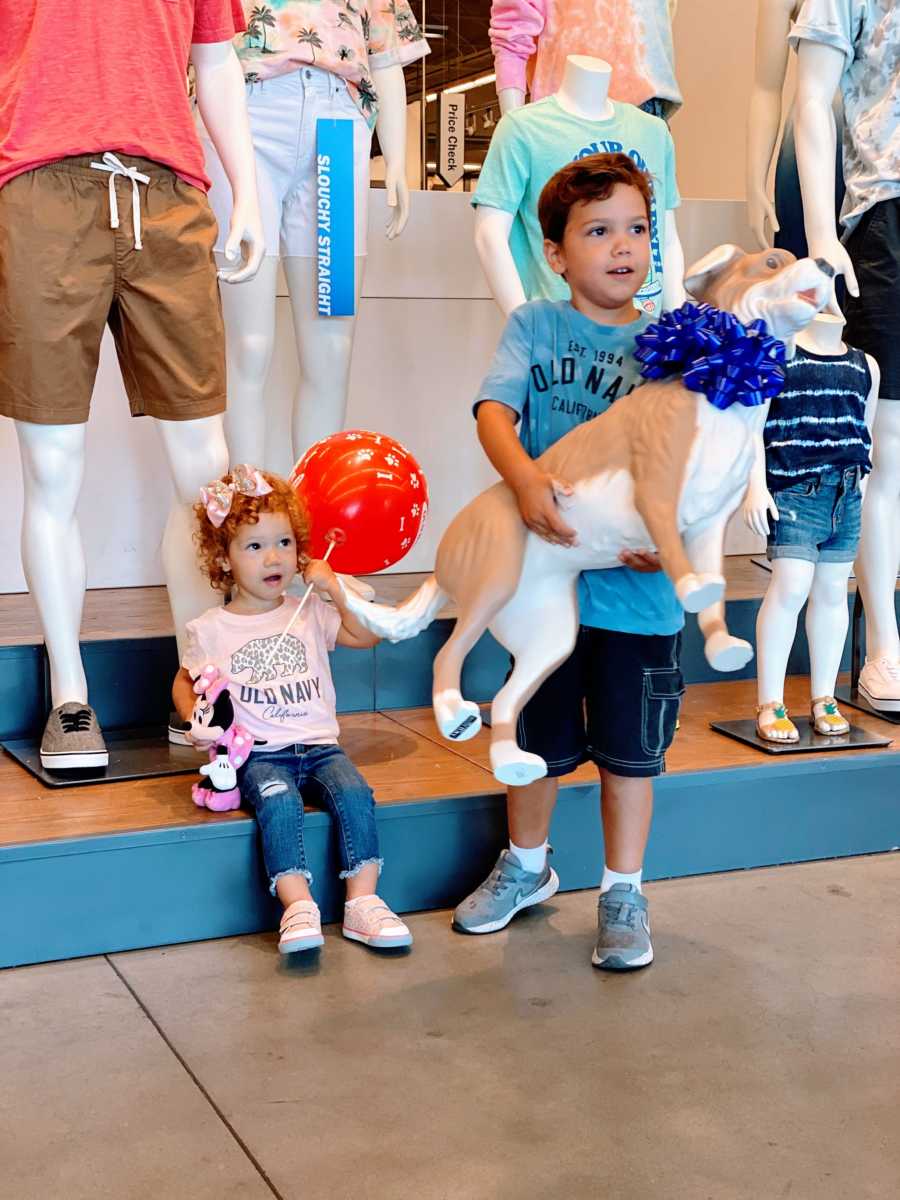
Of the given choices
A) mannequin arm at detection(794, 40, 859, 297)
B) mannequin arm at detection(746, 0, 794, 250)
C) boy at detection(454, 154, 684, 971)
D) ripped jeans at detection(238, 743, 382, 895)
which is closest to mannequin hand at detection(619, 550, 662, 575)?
boy at detection(454, 154, 684, 971)

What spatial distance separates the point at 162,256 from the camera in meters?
2.40

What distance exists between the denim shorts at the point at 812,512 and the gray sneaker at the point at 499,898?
0.84m

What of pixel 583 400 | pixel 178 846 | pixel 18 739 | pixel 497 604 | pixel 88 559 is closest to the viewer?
pixel 497 604

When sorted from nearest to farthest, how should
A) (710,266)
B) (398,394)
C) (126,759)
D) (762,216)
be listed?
(710,266)
(126,759)
(762,216)
(398,394)

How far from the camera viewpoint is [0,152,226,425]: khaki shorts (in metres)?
2.31

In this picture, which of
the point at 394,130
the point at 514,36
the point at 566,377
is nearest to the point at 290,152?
the point at 394,130

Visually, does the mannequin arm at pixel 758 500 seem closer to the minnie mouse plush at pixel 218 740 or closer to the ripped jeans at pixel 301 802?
the ripped jeans at pixel 301 802

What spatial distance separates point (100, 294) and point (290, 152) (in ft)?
2.03

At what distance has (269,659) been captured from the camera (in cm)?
A: 240

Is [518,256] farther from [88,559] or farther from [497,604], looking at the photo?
[88,559]

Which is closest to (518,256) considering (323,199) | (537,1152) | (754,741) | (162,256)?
(323,199)

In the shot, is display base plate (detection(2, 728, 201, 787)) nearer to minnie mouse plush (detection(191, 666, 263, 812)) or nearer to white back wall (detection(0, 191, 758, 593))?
minnie mouse plush (detection(191, 666, 263, 812))

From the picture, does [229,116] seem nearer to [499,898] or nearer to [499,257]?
[499,257]

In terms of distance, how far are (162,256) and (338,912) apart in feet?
3.58
